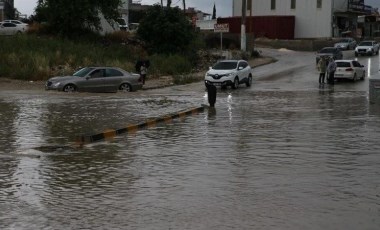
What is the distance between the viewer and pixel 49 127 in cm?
1703

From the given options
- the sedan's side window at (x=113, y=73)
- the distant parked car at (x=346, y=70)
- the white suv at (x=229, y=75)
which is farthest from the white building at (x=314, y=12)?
the sedan's side window at (x=113, y=73)

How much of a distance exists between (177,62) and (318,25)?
112 feet

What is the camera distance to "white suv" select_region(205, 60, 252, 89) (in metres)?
36.0

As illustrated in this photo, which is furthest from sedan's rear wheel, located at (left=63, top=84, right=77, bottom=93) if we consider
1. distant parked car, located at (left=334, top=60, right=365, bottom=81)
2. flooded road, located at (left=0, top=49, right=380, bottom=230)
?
distant parked car, located at (left=334, top=60, right=365, bottom=81)

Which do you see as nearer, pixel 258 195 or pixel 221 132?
pixel 258 195

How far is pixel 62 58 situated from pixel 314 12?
42644 mm

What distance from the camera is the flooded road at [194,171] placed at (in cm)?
750

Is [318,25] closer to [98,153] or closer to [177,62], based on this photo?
[177,62]

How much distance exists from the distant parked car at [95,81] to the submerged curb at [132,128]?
10.0 meters

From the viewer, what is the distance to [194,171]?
10.5m

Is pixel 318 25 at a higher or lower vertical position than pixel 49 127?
higher

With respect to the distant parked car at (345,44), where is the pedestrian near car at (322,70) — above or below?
below

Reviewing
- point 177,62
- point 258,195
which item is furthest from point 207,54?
point 258,195

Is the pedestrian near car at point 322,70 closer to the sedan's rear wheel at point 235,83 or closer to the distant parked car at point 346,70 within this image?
the distant parked car at point 346,70
